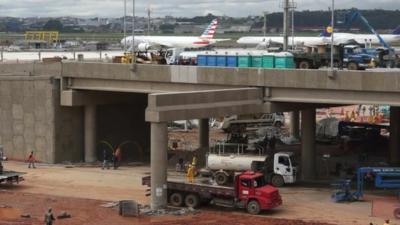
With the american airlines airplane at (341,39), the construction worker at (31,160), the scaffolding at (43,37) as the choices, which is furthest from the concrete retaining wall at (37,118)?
the scaffolding at (43,37)

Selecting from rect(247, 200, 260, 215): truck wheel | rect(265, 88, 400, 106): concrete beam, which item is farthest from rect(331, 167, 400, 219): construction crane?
rect(247, 200, 260, 215): truck wheel

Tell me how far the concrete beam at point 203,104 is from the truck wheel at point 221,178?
3566 mm

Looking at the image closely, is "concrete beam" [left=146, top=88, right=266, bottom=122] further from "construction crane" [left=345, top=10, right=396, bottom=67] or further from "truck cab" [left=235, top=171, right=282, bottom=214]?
"construction crane" [left=345, top=10, right=396, bottom=67]

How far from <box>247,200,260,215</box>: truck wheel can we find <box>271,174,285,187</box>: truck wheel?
326 inches

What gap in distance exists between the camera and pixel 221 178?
4119 cm

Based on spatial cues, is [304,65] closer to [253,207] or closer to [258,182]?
[258,182]

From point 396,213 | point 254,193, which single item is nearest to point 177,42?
point 254,193

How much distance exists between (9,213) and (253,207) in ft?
38.0

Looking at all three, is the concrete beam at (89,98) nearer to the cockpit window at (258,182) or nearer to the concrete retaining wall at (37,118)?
the concrete retaining wall at (37,118)

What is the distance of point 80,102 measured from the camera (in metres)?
53.4

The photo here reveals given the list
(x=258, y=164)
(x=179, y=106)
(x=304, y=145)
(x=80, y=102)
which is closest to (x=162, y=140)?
(x=179, y=106)

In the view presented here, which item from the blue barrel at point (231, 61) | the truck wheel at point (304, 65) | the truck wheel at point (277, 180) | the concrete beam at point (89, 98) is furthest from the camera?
the concrete beam at point (89, 98)

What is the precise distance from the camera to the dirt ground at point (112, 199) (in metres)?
33.4

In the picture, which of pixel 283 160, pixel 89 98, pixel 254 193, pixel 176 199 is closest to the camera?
pixel 254 193
